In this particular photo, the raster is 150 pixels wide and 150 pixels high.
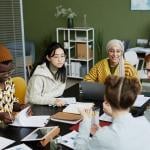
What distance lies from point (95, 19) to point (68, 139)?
4259 millimetres

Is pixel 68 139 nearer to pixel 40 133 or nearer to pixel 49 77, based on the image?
pixel 40 133

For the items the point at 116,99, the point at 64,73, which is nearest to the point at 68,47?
the point at 64,73

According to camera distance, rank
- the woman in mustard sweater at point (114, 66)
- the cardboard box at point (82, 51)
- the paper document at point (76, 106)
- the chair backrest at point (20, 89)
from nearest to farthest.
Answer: the paper document at point (76, 106) < the chair backrest at point (20, 89) < the woman in mustard sweater at point (114, 66) < the cardboard box at point (82, 51)

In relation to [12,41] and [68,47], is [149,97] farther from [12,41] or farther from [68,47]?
[68,47]

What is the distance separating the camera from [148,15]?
17.3 feet

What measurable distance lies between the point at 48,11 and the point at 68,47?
1.02 metres

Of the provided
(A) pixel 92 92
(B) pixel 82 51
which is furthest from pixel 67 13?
(A) pixel 92 92

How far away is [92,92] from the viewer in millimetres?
2533

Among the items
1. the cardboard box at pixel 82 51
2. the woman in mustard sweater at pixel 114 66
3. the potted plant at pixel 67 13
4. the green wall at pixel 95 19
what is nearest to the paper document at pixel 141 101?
the woman in mustard sweater at pixel 114 66

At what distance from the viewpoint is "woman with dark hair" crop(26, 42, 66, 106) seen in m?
2.61

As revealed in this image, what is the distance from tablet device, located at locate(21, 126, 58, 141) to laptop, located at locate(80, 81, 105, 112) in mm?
696

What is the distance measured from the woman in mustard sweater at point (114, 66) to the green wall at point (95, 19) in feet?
8.42

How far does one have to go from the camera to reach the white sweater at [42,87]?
2.54 m

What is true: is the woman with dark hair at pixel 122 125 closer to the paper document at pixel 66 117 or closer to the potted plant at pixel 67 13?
the paper document at pixel 66 117
